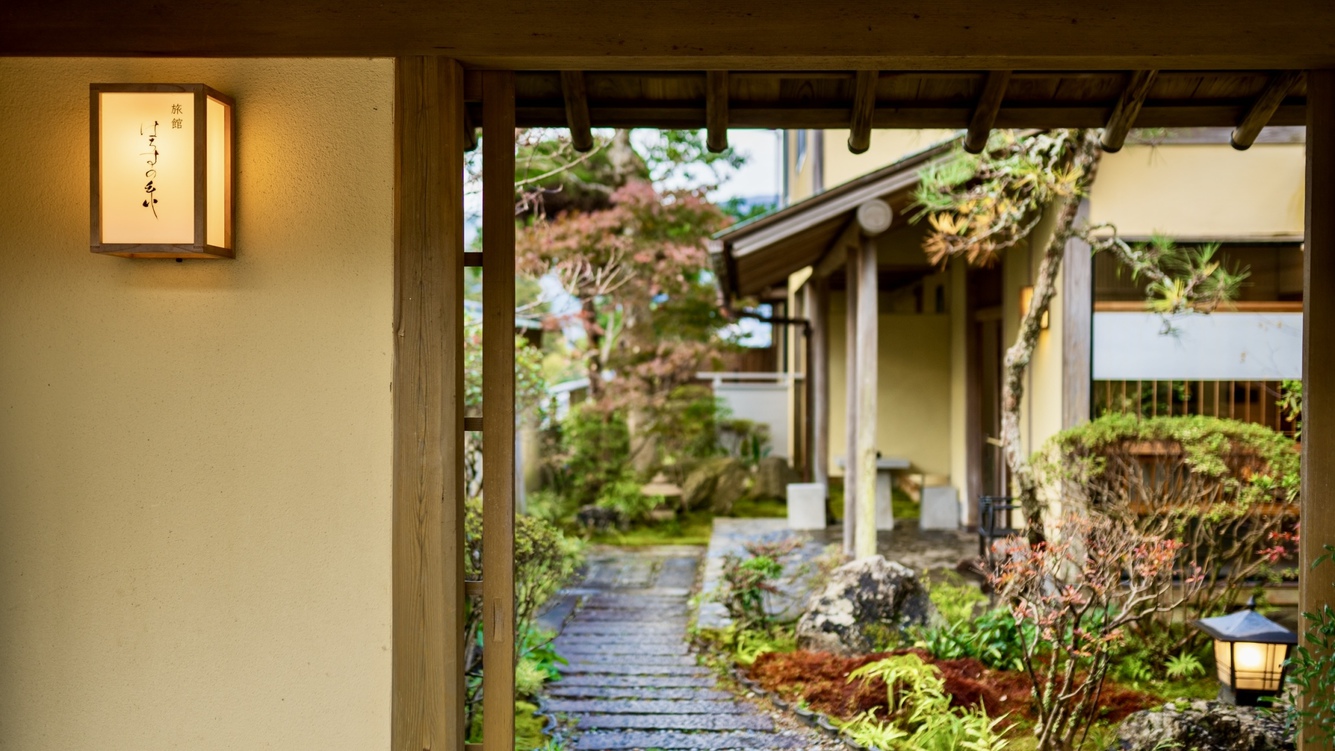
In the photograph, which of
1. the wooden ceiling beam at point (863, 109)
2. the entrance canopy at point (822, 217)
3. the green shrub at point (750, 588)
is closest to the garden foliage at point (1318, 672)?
the wooden ceiling beam at point (863, 109)

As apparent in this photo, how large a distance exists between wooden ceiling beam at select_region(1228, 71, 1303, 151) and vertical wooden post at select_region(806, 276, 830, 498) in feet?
24.7

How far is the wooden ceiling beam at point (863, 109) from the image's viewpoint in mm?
3107

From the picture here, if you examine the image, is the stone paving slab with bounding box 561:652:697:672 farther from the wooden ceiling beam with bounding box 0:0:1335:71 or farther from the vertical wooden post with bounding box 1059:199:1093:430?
the wooden ceiling beam with bounding box 0:0:1335:71

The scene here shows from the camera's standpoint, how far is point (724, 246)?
782cm

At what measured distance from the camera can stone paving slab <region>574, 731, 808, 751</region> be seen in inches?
178

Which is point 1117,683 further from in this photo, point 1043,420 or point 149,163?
point 149,163

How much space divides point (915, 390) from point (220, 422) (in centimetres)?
943

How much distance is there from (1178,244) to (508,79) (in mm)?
5858

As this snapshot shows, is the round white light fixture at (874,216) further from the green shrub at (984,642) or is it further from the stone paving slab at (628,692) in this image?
the stone paving slab at (628,692)

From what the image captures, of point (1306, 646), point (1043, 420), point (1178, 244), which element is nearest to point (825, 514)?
point (1043, 420)

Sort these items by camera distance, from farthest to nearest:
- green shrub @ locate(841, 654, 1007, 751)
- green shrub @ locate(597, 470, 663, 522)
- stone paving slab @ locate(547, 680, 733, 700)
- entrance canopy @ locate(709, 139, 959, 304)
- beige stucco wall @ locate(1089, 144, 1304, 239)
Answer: green shrub @ locate(597, 470, 663, 522), entrance canopy @ locate(709, 139, 959, 304), beige stucco wall @ locate(1089, 144, 1304, 239), stone paving slab @ locate(547, 680, 733, 700), green shrub @ locate(841, 654, 1007, 751)

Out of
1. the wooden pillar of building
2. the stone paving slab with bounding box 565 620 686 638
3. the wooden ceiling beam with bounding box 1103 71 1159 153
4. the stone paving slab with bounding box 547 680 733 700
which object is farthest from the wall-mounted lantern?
the wooden pillar of building

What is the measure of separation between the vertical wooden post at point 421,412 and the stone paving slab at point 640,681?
2880 mm

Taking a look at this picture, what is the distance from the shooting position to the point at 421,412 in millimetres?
2668
